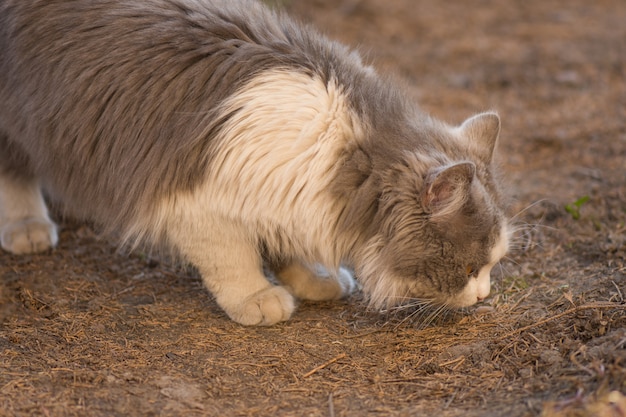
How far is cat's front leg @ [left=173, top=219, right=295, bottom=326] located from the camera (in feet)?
12.2

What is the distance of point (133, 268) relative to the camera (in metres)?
4.54

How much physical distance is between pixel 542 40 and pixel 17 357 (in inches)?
267

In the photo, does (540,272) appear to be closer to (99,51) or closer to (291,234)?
(291,234)

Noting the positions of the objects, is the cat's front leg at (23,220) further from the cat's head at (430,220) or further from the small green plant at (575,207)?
the small green plant at (575,207)

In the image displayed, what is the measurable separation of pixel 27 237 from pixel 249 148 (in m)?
1.85

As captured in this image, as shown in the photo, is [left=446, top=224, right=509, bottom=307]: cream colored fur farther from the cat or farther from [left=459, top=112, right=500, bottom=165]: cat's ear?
[left=459, top=112, right=500, bottom=165]: cat's ear

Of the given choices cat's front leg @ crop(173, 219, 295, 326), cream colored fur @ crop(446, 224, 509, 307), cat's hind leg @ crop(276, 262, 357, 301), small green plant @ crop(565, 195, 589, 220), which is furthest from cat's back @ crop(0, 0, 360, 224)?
small green plant @ crop(565, 195, 589, 220)

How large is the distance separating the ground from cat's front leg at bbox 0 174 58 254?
111 millimetres

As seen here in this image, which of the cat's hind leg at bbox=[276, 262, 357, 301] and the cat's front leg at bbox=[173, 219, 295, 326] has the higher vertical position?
the cat's front leg at bbox=[173, 219, 295, 326]

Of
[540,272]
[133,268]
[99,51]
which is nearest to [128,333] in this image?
[133,268]

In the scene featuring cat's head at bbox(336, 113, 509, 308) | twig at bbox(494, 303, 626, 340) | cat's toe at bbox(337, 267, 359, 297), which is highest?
cat's head at bbox(336, 113, 509, 308)

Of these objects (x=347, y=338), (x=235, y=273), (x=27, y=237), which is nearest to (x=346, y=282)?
(x=347, y=338)

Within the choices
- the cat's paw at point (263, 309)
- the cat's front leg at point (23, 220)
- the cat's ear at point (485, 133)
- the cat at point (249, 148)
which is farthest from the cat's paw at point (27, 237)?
the cat's ear at point (485, 133)

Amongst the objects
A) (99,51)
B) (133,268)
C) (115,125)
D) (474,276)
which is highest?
(99,51)
